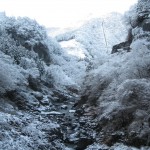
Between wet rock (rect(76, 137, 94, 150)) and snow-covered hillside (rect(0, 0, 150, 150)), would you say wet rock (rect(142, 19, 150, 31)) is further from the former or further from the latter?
wet rock (rect(76, 137, 94, 150))

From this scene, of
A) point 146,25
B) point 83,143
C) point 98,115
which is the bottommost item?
point 98,115

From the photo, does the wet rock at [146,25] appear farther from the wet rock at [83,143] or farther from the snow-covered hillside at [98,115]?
the wet rock at [83,143]

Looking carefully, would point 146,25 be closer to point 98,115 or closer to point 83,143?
point 98,115

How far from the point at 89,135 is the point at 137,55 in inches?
390

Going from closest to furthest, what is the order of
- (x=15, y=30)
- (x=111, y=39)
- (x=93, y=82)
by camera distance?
(x=93, y=82) → (x=15, y=30) → (x=111, y=39)

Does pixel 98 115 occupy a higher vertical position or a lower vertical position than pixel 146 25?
lower

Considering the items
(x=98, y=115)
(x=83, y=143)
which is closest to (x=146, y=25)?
(x=98, y=115)

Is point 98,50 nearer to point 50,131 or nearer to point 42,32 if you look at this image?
point 42,32

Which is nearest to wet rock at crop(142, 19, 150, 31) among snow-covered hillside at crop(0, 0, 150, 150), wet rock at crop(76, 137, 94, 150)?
snow-covered hillside at crop(0, 0, 150, 150)

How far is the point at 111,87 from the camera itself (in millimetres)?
30281

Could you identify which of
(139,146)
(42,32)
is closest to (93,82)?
(139,146)

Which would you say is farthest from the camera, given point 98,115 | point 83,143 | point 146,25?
point 146,25

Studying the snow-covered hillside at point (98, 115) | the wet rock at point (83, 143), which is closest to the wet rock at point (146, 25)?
the snow-covered hillside at point (98, 115)

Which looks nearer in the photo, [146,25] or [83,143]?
[83,143]
